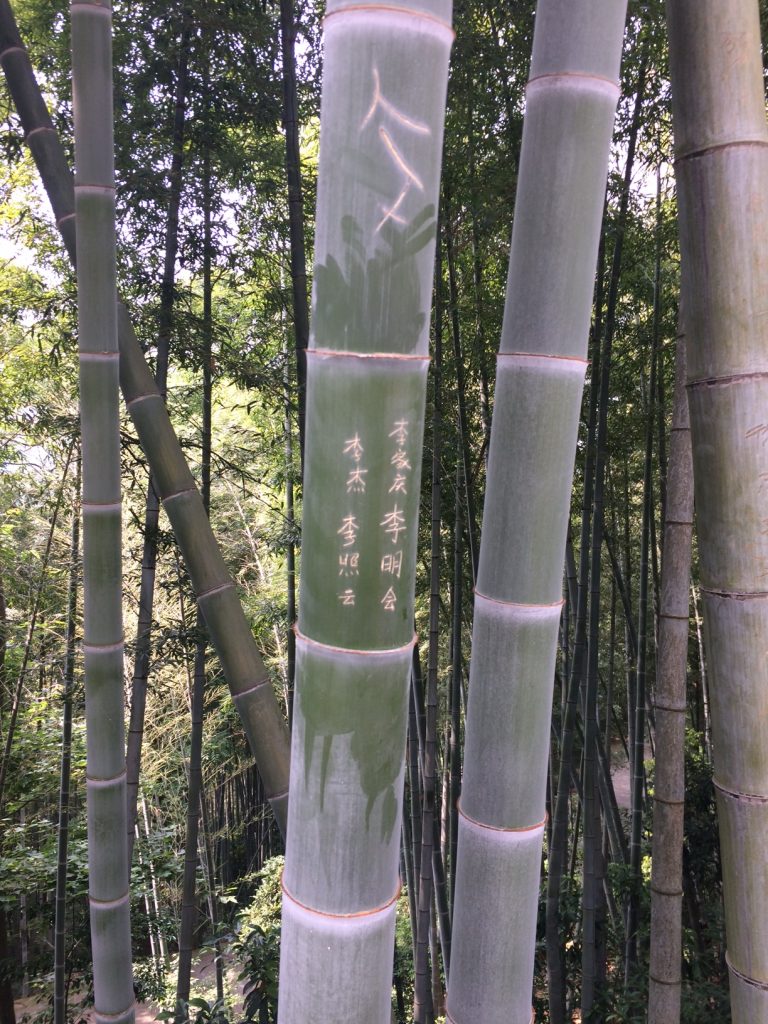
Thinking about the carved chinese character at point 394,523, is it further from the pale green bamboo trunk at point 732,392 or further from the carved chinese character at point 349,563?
the pale green bamboo trunk at point 732,392

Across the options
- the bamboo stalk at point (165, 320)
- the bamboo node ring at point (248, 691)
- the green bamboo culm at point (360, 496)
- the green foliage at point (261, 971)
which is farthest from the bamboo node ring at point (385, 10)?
the bamboo stalk at point (165, 320)

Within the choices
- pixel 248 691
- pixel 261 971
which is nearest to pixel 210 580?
pixel 248 691

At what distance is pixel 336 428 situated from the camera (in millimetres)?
822

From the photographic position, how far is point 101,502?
1.68m

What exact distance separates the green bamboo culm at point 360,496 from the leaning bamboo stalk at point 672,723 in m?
1.19

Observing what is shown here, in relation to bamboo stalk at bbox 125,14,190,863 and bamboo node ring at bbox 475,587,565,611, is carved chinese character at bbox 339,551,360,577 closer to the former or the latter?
bamboo node ring at bbox 475,587,565,611

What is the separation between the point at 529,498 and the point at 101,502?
3.53ft

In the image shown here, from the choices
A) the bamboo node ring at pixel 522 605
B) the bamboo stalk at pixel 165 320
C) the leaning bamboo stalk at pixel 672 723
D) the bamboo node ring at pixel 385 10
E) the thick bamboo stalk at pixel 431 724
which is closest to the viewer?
the bamboo node ring at pixel 385 10

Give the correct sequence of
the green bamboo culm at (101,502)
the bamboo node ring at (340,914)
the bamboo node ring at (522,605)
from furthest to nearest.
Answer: the green bamboo culm at (101,502)
the bamboo node ring at (522,605)
the bamboo node ring at (340,914)

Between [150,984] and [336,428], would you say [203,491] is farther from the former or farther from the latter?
[150,984]

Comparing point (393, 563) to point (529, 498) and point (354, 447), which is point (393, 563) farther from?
point (529, 498)

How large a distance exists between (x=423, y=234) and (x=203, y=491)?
347 centimetres

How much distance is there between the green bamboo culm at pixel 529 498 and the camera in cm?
95

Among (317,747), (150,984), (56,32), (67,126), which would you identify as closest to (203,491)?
(67,126)
